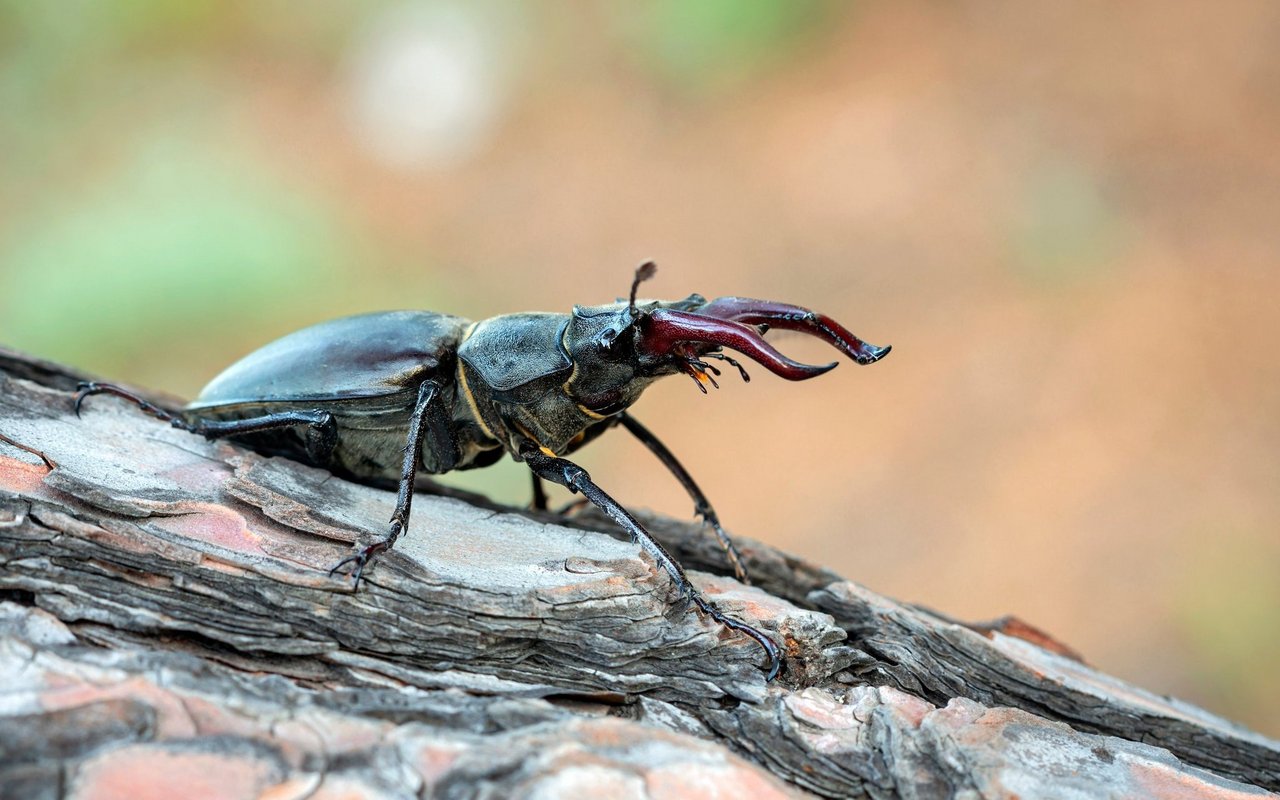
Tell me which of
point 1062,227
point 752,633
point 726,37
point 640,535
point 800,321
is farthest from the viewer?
point 726,37

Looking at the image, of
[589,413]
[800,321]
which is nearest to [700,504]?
[589,413]

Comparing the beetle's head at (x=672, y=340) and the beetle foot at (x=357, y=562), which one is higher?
the beetle's head at (x=672, y=340)

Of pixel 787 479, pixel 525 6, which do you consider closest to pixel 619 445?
pixel 787 479

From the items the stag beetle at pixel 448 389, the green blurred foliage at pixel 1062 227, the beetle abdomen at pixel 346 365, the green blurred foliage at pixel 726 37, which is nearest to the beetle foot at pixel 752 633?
the stag beetle at pixel 448 389

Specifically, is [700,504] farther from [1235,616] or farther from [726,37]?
[726,37]

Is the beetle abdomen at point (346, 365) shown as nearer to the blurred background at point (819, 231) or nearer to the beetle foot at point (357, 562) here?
the beetle foot at point (357, 562)

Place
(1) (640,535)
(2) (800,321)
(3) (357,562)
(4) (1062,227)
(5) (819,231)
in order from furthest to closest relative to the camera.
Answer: (5) (819,231) < (4) (1062,227) < (1) (640,535) < (2) (800,321) < (3) (357,562)

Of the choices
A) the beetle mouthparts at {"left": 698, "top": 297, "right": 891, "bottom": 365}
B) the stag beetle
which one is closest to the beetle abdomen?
the stag beetle
